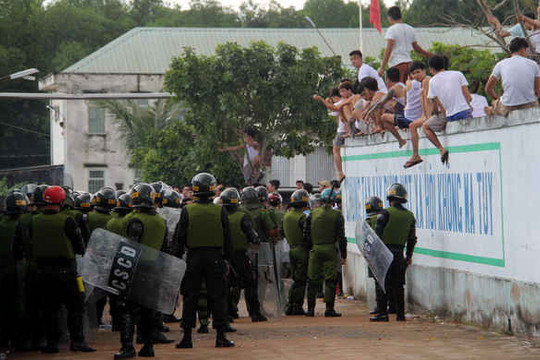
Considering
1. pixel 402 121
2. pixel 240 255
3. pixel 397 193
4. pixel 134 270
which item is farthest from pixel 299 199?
pixel 134 270

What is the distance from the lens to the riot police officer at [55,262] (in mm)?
13102

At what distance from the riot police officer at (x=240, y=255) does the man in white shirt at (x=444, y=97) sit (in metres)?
2.98

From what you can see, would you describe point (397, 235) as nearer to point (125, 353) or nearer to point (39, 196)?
point (125, 353)

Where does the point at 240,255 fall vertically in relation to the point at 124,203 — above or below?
below

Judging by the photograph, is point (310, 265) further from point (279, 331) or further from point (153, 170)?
point (153, 170)

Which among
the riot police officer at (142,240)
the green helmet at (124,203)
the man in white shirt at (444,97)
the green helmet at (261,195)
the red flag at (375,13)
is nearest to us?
the riot police officer at (142,240)

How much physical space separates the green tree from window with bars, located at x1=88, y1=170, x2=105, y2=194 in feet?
64.4

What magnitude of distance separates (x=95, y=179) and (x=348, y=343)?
142 feet

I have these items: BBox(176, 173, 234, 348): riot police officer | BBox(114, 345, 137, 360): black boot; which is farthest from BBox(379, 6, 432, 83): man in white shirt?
BBox(114, 345, 137, 360): black boot

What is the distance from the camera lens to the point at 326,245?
17.4 metres

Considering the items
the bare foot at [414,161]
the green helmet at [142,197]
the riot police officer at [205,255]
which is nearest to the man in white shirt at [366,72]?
the bare foot at [414,161]

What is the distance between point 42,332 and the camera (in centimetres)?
1369

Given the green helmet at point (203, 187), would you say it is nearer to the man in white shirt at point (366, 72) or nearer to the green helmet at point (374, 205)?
the green helmet at point (374, 205)

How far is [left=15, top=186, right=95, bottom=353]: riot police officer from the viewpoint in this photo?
43.0 ft
